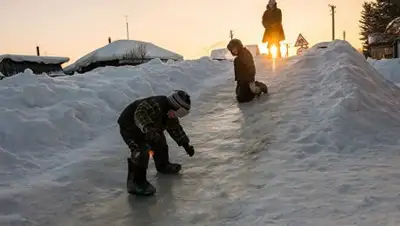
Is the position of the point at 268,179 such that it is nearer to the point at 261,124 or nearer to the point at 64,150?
the point at 261,124

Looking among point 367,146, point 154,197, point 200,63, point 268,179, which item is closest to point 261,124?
point 367,146

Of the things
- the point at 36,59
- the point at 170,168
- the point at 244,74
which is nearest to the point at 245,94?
the point at 244,74

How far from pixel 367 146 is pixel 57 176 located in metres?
3.94

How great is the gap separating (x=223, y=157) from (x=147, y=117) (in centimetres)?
155

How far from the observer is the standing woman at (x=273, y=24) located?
48.5 ft

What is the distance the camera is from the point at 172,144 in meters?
7.28

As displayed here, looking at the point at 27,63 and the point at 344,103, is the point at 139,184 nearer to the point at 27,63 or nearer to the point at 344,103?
the point at 344,103

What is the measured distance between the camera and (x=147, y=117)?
5.25 metres

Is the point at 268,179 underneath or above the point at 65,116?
underneath

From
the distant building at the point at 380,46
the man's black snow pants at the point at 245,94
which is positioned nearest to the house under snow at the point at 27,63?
the man's black snow pants at the point at 245,94

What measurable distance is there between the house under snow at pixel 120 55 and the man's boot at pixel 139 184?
32118 millimetres

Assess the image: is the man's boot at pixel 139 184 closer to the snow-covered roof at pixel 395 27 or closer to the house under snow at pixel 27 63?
the house under snow at pixel 27 63

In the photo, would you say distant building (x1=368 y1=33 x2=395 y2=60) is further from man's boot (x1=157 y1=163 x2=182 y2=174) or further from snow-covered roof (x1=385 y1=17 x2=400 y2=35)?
man's boot (x1=157 y1=163 x2=182 y2=174)

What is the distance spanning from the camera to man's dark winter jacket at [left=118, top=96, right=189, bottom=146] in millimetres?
5246
